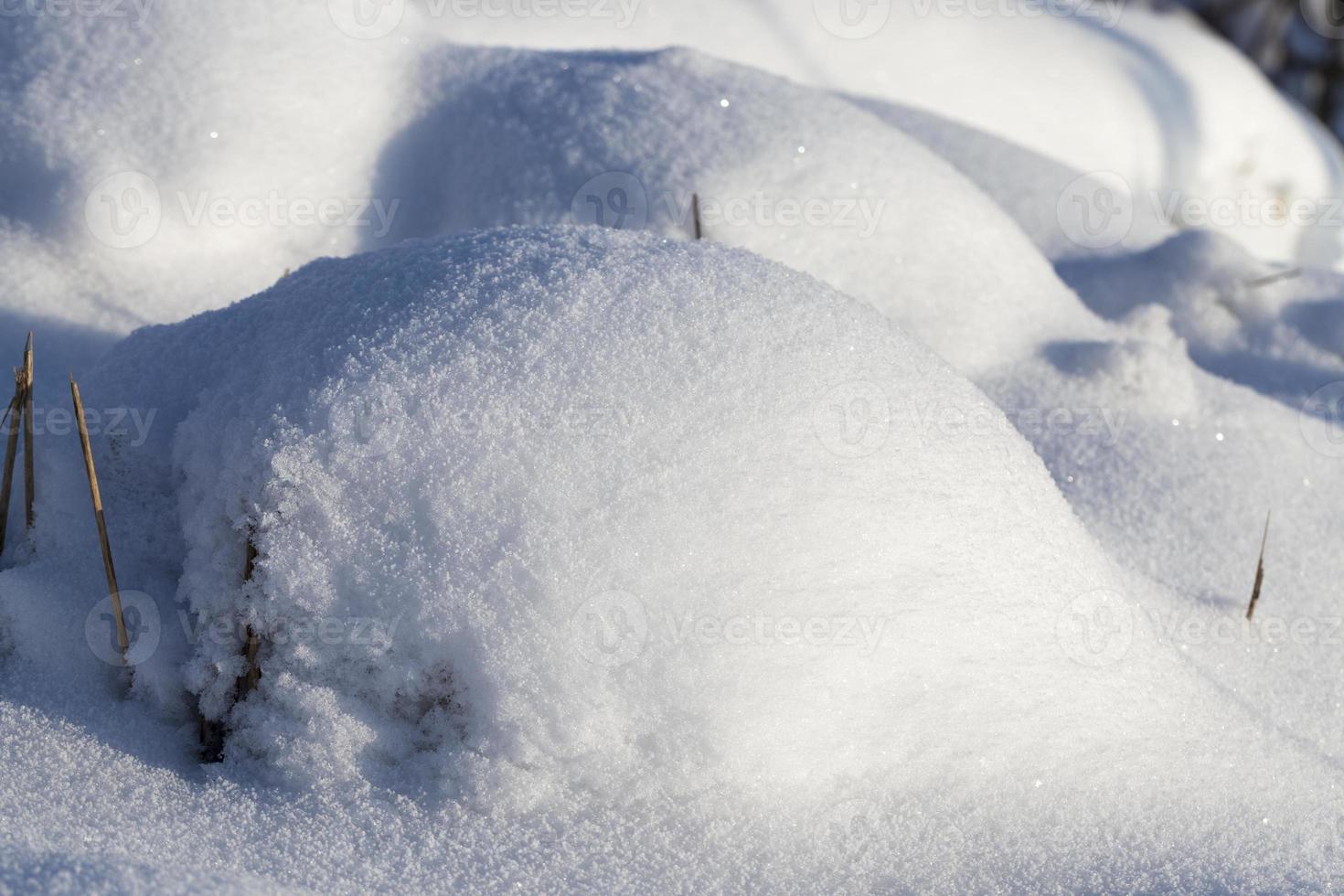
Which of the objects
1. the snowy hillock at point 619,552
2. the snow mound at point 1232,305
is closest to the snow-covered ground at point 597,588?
the snowy hillock at point 619,552

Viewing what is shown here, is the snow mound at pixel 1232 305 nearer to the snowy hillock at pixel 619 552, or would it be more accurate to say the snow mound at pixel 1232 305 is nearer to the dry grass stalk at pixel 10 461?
the snowy hillock at pixel 619 552

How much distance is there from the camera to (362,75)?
6.97 feet

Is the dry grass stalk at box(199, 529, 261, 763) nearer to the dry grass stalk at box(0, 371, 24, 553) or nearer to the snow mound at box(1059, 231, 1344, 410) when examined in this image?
the dry grass stalk at box(0, 371, 24, 553)

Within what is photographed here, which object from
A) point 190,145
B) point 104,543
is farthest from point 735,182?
point 104,543

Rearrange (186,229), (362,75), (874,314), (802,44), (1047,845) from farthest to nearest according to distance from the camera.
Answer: (802,44)
(362,75)
(186,229)
(874,314)
(1047,845)

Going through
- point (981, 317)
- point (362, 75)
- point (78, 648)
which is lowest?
point (78, 648)

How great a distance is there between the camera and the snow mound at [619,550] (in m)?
1.10

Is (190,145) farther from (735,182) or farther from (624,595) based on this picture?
(624,595)

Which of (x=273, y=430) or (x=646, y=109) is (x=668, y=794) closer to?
(x=273, y=430)

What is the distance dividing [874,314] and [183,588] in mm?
828

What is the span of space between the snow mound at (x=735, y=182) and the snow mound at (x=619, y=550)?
59 cm

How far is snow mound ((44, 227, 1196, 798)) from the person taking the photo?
110 cm

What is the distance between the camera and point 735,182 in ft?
6.35

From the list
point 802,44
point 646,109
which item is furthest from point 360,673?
point 802,44
